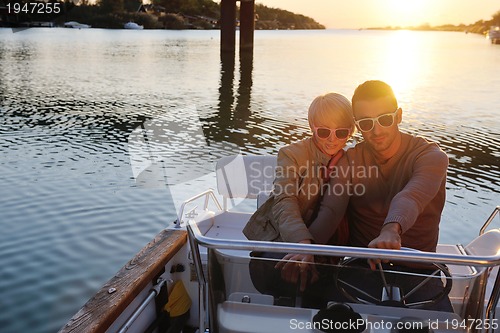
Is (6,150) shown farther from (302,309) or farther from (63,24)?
(63,24)

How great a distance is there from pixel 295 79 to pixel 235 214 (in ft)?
83.0

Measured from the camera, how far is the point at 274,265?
8.06 feet

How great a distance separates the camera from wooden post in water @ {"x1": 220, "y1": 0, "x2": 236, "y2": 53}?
34250mm

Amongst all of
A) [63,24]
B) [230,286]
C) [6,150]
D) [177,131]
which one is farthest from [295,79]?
[63,24]

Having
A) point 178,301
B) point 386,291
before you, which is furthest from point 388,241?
point 178,301

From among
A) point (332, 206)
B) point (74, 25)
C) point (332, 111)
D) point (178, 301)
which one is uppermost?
point (74, 25)

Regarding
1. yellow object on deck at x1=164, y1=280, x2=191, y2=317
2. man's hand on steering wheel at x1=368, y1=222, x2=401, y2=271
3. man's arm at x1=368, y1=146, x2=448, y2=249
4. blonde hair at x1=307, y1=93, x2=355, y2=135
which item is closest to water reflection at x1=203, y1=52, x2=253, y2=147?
yellow object on deck at x1=164, y1=280, x2=191, y2=317

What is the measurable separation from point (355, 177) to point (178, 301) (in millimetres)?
1772

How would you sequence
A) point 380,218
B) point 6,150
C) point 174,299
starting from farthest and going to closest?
1. point 6,150
2. point 174,299
3. point 380,218

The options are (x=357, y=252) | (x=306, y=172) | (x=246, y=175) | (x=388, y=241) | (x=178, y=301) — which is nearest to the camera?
(x=357, y=252)

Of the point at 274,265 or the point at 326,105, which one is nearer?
the point at 274,265

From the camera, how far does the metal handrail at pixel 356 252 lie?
2168 mm

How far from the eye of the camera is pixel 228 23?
3553cm

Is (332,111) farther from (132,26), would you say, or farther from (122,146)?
(132,26)
